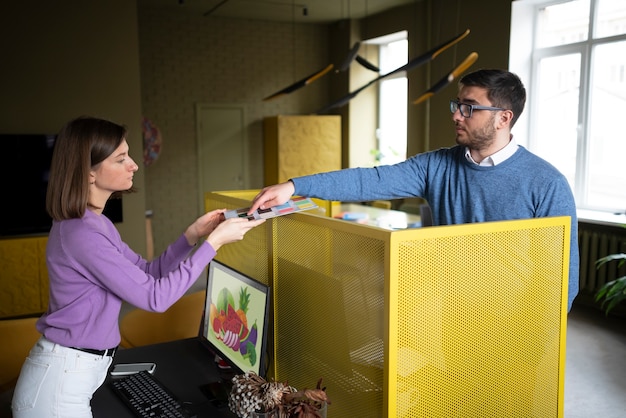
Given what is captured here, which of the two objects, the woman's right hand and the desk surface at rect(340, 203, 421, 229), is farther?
the desk surface at rect(340, 203, 421, 229)

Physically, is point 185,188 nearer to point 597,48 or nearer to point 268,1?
point 268,1

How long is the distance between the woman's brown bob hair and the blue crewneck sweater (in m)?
0.59

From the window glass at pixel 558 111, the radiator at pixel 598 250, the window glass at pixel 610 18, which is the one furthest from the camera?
the window glass at pixel 558 111

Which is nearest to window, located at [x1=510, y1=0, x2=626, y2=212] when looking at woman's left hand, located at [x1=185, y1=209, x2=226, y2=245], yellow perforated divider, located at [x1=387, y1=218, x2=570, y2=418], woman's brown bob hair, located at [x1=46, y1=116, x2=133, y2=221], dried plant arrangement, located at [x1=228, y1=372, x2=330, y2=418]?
yellow perforated divider, located at [x1=387, y1=218, x2=570, y2=418]

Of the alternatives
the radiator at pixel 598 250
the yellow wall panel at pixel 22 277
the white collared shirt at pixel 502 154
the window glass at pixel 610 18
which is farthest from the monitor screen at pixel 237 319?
the window glass at pixel 610 18

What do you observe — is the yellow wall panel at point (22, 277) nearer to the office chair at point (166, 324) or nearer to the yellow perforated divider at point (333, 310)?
the office chair at point (166, 324)

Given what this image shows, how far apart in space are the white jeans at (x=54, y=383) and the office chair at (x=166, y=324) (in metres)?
1.45

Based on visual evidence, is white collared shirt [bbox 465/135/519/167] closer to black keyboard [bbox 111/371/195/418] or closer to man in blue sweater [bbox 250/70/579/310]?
man in blue sweater [bbox 250/70/579/310]

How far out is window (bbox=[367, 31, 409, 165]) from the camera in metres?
7.87

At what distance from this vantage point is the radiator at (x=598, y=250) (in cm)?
481

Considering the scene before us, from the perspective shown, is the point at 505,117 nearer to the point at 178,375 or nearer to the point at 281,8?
the point at 178,375

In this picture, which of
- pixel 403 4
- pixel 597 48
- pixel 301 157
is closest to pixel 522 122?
pixel 597 48

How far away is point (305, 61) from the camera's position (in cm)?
845

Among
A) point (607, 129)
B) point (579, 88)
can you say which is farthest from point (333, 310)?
point (579, 88)
